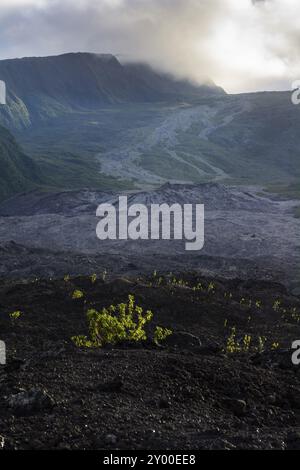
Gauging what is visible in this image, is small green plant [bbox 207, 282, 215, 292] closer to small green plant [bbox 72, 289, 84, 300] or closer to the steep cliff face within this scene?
small green plant [bbox 72, 289, 84, 300]

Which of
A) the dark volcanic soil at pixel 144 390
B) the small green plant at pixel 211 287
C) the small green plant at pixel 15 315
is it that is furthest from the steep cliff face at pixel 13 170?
the dark volcanic soil at pixel 144 390

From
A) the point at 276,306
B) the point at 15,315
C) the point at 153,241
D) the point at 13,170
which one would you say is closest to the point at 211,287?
the point at 276,306

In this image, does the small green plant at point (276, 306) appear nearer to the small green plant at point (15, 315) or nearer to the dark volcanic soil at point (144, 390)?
the dark volcanic soil at point (144, 390)

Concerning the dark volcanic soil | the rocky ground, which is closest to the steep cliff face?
the rocky ground

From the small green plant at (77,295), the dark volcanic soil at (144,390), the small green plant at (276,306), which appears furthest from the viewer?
the small green plant at (276,306)

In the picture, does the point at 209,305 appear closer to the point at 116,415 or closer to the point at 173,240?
the point at 116,415

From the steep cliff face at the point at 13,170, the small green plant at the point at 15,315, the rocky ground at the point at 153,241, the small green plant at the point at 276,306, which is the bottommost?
the small green plant at the point at 276,306

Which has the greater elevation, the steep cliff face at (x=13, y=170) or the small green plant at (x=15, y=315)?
the steep cliff face at (x=13, y=170)
